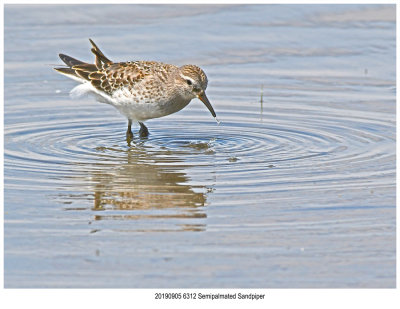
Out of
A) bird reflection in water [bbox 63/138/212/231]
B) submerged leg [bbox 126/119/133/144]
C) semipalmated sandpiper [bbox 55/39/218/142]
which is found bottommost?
bird reflection in water [bbox 63/138/212/231]

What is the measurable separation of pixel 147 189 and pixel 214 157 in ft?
5.15

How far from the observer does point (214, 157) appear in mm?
10711

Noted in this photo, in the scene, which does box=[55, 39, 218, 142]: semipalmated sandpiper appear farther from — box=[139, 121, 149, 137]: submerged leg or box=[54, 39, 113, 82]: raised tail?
box=[54, 39, 113, 82]: raised tail

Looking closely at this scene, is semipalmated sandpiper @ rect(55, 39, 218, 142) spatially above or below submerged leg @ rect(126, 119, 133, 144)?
above

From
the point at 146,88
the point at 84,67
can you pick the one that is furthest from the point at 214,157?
the point at 84,67

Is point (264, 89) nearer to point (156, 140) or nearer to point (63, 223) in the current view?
point (156, 140)

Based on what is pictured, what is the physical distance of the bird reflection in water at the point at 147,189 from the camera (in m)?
8.31

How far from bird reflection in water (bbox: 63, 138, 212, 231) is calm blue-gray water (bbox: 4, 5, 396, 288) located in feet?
0.09

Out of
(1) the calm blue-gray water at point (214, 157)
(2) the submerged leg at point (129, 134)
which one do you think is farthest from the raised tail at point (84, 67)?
(2) the submerged leg at point (129, 134)

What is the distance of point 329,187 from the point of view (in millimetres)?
9320

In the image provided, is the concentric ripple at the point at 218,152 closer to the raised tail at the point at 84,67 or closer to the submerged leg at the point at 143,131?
the submerged leg at the point at 143,131

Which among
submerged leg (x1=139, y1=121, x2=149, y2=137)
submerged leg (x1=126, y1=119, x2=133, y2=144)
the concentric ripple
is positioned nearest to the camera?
the concentric ripple

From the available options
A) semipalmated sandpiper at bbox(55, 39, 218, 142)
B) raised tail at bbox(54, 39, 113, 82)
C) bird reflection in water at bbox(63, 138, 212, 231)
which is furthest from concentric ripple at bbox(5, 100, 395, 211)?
raised tail at bbox(54, 39, 113, 82)

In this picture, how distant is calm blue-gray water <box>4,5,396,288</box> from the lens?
23.8ft
